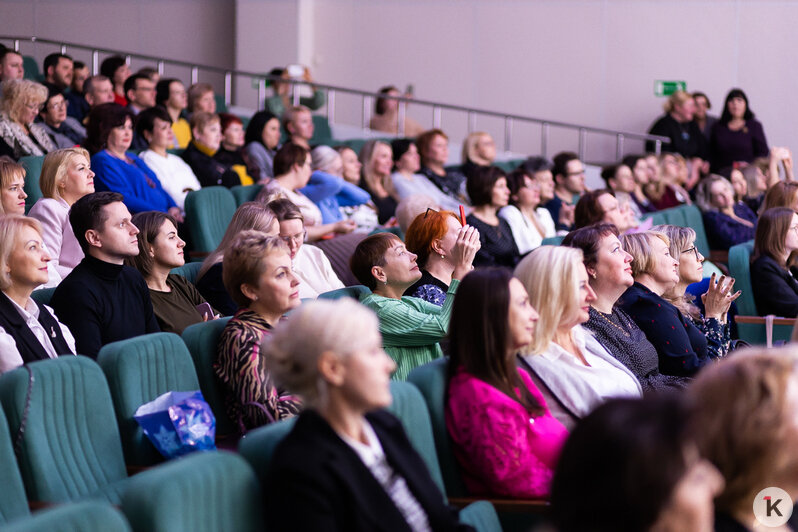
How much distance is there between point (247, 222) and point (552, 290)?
57.8 inches

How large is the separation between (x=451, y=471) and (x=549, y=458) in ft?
0.74

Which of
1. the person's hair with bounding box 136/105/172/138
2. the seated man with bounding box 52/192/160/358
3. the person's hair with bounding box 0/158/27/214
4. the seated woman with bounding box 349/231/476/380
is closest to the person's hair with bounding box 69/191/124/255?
the seated man with bounding box 52/192/160/358

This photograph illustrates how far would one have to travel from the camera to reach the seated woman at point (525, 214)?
18.1 ft

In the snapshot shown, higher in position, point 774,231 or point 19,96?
point 19,96

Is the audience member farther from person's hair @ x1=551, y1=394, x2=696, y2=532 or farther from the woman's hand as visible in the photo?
person's hair @ x1=551, y1=394, x2=696, y2=532

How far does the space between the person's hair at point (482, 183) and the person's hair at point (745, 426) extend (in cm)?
389

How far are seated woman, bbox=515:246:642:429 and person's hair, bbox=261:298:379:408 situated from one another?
898 mm

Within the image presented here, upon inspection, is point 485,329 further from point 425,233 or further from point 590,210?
point 590,210

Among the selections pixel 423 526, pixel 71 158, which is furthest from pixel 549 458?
pixel 71 158

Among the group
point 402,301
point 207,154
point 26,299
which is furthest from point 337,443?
point 207,154

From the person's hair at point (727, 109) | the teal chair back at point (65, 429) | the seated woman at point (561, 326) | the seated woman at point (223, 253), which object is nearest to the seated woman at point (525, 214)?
the seated woman at point (223, 253)

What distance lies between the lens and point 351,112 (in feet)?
36.0

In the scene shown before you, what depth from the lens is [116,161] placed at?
4.69 metres

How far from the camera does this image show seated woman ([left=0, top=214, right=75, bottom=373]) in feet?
8.50
